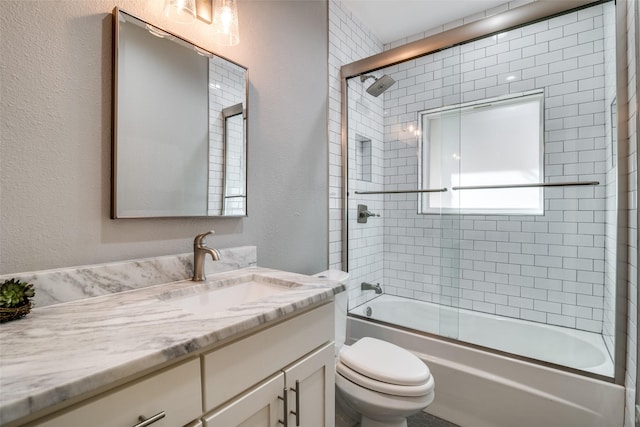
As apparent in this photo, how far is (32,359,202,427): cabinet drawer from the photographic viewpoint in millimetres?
521

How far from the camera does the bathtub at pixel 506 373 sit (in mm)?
1508

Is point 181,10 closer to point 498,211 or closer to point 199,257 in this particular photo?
point 199,257

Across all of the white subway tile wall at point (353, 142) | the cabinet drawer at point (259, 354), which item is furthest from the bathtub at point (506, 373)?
the cabinet drawer at point (259, 354)

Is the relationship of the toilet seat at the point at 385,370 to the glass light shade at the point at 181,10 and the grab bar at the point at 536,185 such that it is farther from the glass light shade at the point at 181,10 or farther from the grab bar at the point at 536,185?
the glass light shade at the point at 181,10

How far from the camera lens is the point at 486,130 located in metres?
2.52

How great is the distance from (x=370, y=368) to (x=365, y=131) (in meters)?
1.77

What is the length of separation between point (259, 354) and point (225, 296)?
0.43 metres

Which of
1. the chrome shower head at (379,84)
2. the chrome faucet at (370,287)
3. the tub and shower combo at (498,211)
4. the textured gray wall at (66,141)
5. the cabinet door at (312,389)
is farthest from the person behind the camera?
the chrome faucet at (370,287)

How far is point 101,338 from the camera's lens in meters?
0.66

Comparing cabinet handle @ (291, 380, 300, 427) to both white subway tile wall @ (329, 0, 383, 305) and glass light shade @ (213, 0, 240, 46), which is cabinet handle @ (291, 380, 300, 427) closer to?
white subway tile wall @ (329, 0, 383, 305)

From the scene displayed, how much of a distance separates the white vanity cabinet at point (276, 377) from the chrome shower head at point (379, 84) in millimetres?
1887

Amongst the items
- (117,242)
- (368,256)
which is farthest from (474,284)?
(117,242)

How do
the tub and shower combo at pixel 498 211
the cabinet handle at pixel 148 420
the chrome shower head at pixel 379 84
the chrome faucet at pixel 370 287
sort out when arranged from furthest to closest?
the chrome faucet at pixel 370 287
the chrome shower head at pixel 379 84
the tub and shower combo at pixel 498 211
the cabinet handle at pixel 148 420

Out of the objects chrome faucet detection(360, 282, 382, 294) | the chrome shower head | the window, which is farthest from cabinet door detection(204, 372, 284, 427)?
the chrome shower head
